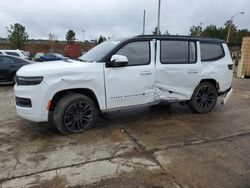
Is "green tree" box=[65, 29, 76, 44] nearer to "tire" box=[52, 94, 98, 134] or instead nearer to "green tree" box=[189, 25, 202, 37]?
"green tree" box=[189, 25, 202, 37]

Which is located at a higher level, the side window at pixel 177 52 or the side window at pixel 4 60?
the side window at pixel 177 52

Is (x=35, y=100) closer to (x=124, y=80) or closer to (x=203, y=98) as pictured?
(x=124, y=80)

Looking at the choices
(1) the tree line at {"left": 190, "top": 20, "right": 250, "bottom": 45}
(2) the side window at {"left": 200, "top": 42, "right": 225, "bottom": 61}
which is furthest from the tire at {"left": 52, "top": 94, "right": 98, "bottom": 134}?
(1) the tree line at {"left": 190, "top": 20, "right": 250, "bottom": 45}

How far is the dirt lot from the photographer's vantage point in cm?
334

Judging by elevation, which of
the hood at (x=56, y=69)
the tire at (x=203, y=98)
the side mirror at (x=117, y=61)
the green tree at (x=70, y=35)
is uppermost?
the green tree at (x=70, y=35)

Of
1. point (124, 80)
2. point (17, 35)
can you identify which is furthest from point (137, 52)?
point (17, 35)

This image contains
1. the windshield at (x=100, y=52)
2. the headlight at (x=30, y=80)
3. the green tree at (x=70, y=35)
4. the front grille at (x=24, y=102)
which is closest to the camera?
the headlight at (x=30, y=80)

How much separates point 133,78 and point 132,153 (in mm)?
1706

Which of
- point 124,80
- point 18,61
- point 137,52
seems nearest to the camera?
point 124,80

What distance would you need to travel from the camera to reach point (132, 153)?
4.12 meters

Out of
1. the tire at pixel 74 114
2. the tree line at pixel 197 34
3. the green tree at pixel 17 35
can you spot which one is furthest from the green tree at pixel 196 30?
the tire at pixel 74 114

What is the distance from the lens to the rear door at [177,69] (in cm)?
567

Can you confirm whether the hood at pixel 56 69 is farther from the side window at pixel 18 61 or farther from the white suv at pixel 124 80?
the side window at pixel 18 61

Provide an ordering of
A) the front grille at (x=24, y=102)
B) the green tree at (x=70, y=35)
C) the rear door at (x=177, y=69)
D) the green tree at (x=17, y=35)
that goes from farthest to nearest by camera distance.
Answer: the green tree at (x=70, y=35), the green tree at (x=17, y=35), the rear door at (x=177, y=69), the front grille at (x=24, y=102)
